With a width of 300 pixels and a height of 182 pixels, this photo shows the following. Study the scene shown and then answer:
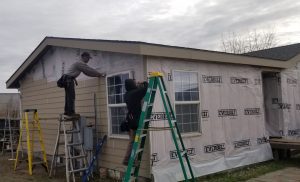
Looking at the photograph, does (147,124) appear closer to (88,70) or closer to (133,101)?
(133,101)

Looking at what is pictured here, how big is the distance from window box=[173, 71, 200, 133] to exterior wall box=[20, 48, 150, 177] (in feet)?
3.43

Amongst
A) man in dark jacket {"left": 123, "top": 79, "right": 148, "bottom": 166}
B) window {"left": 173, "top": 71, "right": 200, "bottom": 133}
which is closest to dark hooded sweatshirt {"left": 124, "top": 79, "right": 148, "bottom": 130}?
man in dark jacket {"left": 123, "top": 79, "right": 148, "bottom": 166}

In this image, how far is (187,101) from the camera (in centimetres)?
764

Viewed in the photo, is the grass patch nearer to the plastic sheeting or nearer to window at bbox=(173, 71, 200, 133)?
the plastic sheeting

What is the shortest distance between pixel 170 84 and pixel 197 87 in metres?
0.93

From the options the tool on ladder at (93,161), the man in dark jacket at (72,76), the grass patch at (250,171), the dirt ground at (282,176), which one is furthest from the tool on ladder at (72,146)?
the dirt ground at (282,176)

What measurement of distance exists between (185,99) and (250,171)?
258cm

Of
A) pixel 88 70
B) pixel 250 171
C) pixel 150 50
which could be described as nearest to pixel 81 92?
pixel 88 70

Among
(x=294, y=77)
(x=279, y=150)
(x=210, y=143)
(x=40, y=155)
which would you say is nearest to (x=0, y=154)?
(x=40, y=155)

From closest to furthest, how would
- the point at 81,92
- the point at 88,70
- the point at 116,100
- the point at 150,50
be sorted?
→ the point at 150,50 < the point at 116,100 < the point at 88,70 < the point at 81,92

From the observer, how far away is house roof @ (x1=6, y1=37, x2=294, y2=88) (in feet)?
22.0

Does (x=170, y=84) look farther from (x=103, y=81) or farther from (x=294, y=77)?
(x=294, y=77)

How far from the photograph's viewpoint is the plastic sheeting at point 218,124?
7.05 metres

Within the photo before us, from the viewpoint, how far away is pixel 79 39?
330 inches
